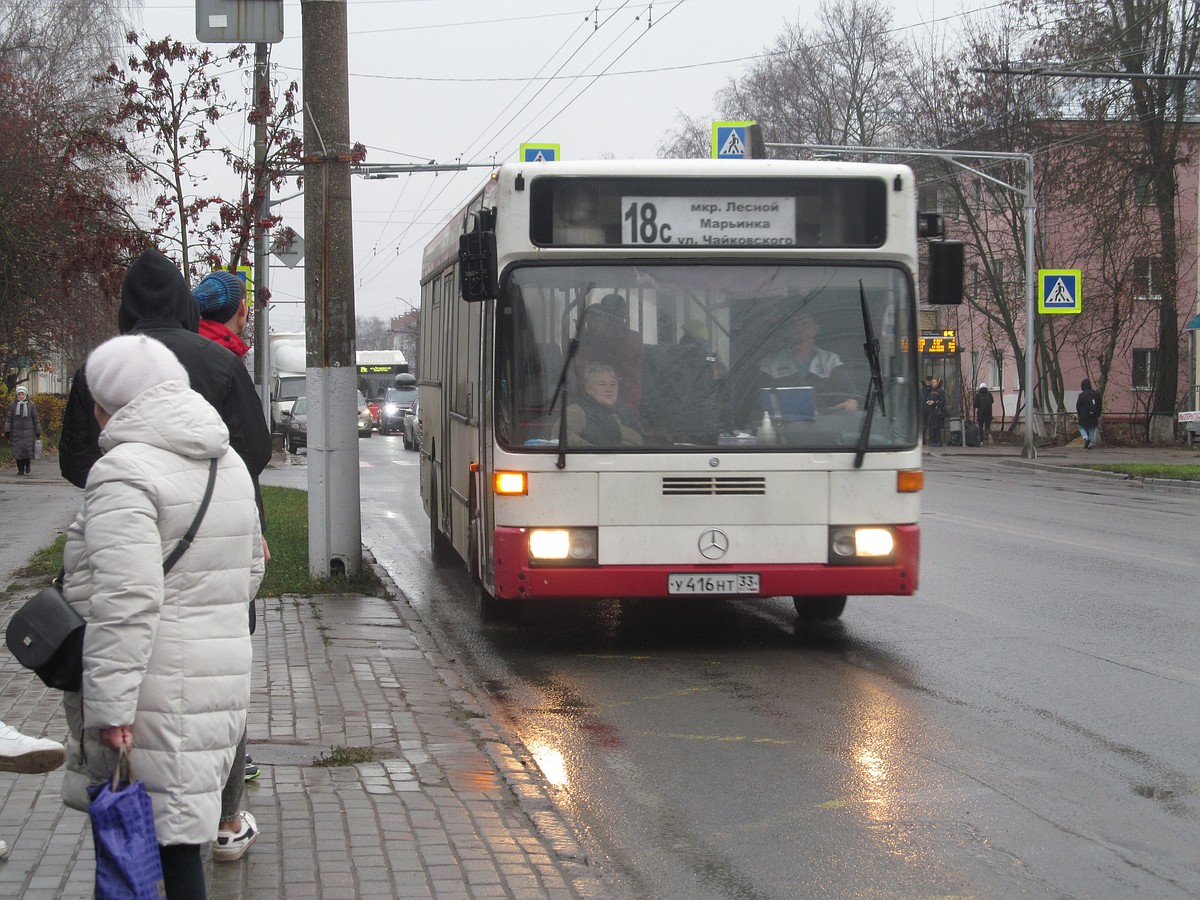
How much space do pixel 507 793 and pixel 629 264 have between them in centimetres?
416

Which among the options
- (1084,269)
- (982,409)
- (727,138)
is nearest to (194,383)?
(727,138)

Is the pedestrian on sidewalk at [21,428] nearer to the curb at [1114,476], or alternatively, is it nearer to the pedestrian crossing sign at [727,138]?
the pedestrian crossing sign at [727,138]

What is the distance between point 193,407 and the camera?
3.72 meters

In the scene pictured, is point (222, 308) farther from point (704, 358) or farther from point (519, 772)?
point (704, 358)

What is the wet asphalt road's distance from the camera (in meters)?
5.15

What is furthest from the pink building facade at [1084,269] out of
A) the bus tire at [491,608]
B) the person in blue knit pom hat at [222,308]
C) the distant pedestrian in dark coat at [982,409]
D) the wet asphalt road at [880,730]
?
the person in blue knit pom hat at [222,308]

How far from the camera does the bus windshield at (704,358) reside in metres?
9.05

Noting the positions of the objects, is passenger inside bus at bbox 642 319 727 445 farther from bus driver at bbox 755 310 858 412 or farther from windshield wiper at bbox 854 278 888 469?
windshield wiper at bbox 854 278 888 469

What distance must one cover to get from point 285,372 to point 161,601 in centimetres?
4757

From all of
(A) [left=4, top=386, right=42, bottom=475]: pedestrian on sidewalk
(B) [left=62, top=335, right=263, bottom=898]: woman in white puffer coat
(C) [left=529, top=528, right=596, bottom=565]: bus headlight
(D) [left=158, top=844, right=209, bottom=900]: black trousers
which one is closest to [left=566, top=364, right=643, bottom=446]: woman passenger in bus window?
(C) [left=529, top=528, right=596, bottom=565]: bus headlight

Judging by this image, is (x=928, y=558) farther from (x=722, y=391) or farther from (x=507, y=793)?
(x=507, y=793)

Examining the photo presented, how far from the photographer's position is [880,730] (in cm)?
718

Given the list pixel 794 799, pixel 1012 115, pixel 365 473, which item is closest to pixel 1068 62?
pixel 1012 115

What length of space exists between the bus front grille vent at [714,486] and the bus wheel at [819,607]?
60.8 inches
